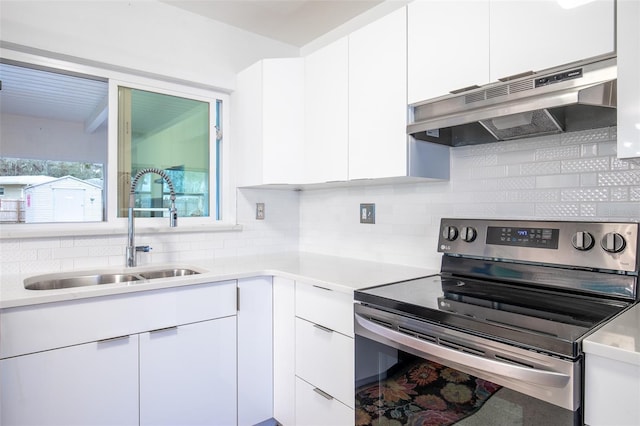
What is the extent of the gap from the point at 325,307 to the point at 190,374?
68cm

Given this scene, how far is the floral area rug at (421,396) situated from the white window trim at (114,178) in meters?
1.45

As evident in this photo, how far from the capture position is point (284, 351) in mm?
1875

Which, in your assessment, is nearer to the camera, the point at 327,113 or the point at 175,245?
the point at 327,113

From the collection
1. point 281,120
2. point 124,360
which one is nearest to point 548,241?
point 281,120

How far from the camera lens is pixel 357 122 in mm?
1889

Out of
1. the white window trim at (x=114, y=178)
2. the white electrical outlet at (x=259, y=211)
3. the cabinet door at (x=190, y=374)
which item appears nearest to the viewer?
the cabinet door at (x=190, y=374)

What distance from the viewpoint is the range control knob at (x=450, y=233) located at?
166 cm

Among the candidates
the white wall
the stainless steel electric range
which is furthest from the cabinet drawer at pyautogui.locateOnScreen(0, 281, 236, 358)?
the white wall

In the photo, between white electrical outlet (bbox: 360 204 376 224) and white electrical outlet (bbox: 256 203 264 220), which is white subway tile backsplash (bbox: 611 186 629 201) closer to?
white electrical outlet (bbox: 360 204 376 224)

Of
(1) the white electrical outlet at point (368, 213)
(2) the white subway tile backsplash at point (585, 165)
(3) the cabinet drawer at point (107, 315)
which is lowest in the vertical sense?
(3) the cabinet drawer at point (107, 315)

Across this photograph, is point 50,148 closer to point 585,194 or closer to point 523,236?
point 523,236

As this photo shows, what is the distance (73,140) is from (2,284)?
1079 mm

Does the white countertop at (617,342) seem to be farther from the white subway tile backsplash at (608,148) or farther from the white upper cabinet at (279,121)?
the white upper cabinet at (279,121)

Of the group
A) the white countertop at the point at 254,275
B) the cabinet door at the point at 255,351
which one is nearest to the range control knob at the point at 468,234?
the white countertop at the point at 254,275
